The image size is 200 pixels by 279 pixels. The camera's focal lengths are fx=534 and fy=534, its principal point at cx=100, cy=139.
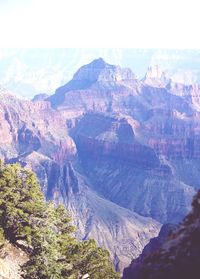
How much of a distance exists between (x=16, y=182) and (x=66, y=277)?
993cm

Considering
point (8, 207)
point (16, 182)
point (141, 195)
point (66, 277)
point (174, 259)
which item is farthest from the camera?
point (141, 195)

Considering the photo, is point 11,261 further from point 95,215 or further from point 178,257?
point 95,215

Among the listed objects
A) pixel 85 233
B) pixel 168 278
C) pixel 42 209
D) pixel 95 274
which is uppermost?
pixel 168 278

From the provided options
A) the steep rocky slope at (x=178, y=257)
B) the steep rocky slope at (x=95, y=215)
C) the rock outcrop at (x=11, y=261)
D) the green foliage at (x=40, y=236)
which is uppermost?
the steep rocky slope at (x=178, y=257)

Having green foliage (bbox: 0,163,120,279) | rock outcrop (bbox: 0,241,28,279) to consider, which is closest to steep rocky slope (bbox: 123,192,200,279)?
green foliage (bbox: 0,163,120,279)

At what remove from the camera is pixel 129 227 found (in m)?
146

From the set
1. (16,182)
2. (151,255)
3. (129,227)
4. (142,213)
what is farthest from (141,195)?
(151,255)

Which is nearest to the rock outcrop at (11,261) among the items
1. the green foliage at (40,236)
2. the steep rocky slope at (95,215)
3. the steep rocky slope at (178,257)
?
the green foliage at (40,236)

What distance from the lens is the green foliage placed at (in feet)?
101

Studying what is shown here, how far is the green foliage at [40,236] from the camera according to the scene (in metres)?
30.8

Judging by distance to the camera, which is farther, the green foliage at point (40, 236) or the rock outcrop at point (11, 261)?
the rock outcrop at point (11, 261)

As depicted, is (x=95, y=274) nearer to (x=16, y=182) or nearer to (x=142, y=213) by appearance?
(x=16, y=182)

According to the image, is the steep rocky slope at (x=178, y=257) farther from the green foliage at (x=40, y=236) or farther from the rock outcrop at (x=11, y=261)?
the rock outcrop at (x=11, y=261)

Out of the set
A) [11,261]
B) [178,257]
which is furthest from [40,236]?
[178,257]
